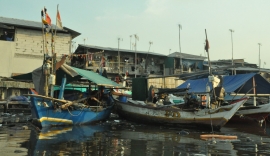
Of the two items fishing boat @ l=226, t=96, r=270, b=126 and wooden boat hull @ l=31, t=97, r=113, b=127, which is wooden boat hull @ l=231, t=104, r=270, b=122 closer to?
fishing boat @ l=226, t=96, r=270, b=126

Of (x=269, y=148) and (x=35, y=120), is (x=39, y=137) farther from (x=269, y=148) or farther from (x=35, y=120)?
(x=269, y=148)

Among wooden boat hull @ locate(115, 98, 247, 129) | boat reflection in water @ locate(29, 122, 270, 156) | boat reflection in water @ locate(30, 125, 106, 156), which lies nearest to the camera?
boat reflection in water @ locate(30, 125, 106, 156)

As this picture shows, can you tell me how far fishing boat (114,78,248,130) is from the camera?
44.5ft

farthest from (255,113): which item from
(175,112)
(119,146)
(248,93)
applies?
(119,146)

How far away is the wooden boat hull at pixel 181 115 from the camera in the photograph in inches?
532

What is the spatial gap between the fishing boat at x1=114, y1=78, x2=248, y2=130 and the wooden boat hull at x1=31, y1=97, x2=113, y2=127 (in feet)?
8.43

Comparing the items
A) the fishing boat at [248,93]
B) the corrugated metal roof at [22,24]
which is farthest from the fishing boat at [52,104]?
the corrugated metal roof at [22,24]

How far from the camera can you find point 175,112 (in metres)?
14.9

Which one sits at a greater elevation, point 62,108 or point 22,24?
point 22,24

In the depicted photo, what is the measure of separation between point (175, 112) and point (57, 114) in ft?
20.2

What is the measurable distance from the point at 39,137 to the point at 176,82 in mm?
23134

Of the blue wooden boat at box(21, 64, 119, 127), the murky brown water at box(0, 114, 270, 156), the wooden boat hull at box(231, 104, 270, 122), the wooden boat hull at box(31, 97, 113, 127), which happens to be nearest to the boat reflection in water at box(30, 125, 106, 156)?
the murky brown water at box(0, 114, 270, 156)

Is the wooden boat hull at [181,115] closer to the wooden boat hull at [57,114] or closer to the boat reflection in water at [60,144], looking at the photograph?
the wooden boat hull at [57,114]

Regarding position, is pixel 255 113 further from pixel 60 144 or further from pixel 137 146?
pixel 60 144
